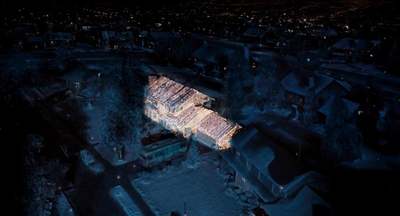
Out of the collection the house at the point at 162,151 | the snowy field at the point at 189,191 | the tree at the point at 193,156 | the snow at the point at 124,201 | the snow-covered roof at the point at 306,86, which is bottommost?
the snow at the point at 124,201

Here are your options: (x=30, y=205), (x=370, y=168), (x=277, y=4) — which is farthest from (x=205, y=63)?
(x=277, y=4)

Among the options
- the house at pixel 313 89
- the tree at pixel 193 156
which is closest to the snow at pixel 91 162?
the tree at pixel 193 156

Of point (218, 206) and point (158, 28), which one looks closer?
point (218, 206)

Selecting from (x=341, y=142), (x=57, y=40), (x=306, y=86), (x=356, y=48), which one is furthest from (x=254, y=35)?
(x=341, y=142)

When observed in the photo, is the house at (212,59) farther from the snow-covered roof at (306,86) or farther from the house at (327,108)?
the house at (327,108)

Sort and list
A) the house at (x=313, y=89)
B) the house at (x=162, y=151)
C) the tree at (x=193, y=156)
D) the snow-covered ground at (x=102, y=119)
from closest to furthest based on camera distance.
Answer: the house at (x=162, y=151) → the tree at (x=193, y=156) → the snow-covered ground at (x=102, y=119) → the house at (x=313, y=89)

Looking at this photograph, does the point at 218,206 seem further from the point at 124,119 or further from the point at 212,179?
the point at 124,119

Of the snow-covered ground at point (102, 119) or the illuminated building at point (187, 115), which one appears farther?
the snow-covered ground at point (102, 119)

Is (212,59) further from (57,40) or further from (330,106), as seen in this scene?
(57,40)
